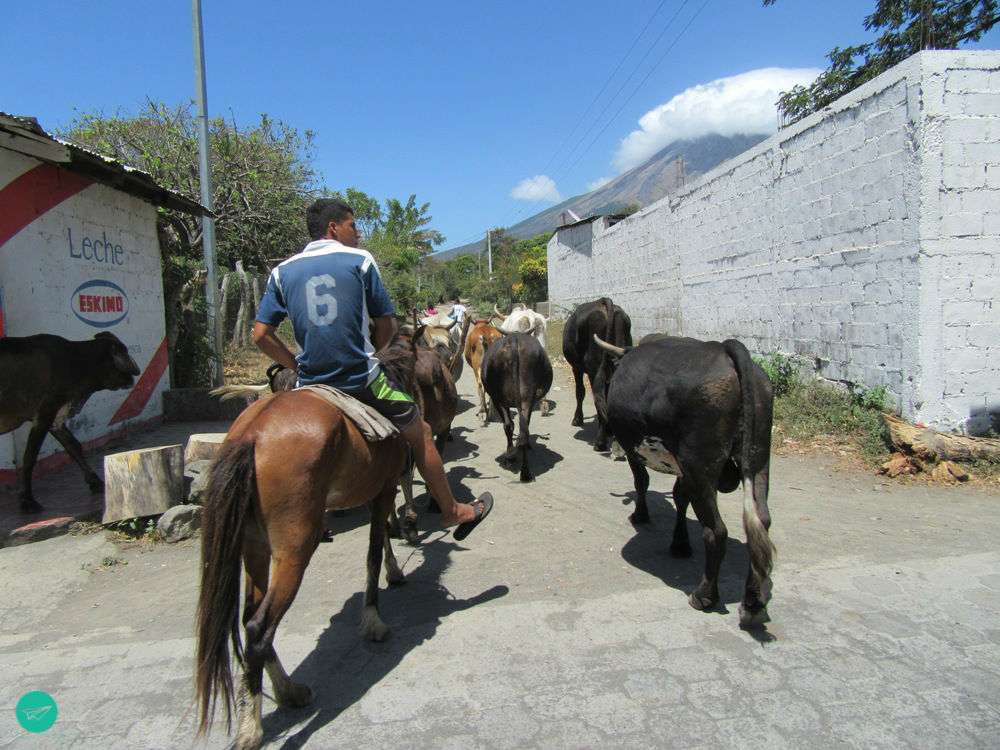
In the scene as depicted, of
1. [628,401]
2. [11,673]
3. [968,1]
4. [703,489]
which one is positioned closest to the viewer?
[11,673]

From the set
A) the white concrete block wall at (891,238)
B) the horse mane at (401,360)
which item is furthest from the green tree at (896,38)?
the horse mane at (401,360)

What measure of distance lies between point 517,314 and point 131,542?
→ 7.21m

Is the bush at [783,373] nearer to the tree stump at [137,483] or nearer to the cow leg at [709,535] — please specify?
the cow leg at [709,535]

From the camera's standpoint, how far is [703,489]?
3.45 metres

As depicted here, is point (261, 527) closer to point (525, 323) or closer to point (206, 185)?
point (525, 323)

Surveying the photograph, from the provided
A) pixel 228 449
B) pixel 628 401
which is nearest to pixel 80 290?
pixel 228 449

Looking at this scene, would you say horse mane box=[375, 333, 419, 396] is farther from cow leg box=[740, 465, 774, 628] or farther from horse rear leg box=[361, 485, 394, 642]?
cow leg box=[740, 465, 774, 628]

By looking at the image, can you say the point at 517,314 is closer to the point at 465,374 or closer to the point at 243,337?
the point at 465,374

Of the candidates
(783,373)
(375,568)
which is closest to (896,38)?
(783,373)

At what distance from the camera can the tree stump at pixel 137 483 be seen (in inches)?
189

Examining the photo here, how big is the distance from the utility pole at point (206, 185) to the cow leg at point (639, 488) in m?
7.53

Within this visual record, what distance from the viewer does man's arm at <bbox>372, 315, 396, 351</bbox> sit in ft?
11.1

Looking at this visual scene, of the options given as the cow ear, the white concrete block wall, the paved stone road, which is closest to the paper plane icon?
the paved stone road

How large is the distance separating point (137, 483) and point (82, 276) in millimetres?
3557
